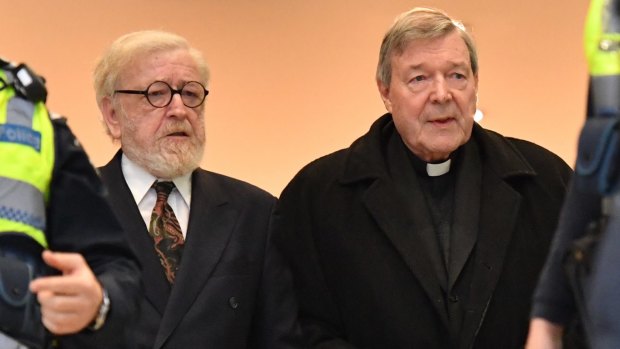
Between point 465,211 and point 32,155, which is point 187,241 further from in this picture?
point 32,155

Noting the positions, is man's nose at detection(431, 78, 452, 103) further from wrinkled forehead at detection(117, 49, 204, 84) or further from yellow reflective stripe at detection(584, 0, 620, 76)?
yellow reflective stripe at detection(584, 0, 620, 76)

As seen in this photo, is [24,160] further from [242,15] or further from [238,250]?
[242,15]

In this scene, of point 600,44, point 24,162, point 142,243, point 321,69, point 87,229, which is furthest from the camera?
point 321,69

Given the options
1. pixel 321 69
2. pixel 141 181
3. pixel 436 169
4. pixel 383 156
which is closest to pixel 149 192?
pixel 141 181

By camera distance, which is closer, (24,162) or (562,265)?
(562,265)

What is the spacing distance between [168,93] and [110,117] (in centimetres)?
23

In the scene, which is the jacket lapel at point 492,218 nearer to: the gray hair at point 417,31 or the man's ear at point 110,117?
the gray hair at point 417,31

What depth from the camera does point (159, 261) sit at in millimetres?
2670

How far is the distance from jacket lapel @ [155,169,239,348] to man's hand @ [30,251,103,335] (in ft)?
2.69

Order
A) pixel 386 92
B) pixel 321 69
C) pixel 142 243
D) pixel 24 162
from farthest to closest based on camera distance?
pixel 321 69 < pixel 386 92 < pixel 142 243 < pixel 24 162

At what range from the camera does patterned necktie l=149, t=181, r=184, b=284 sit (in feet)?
8.84

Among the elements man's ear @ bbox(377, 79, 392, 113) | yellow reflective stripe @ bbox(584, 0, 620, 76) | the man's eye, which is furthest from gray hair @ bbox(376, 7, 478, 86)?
yellow reflective stripe @ bbox(584, 0, 620, 76)

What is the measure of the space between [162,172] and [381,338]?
763 millimetres

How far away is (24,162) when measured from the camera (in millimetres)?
1853
